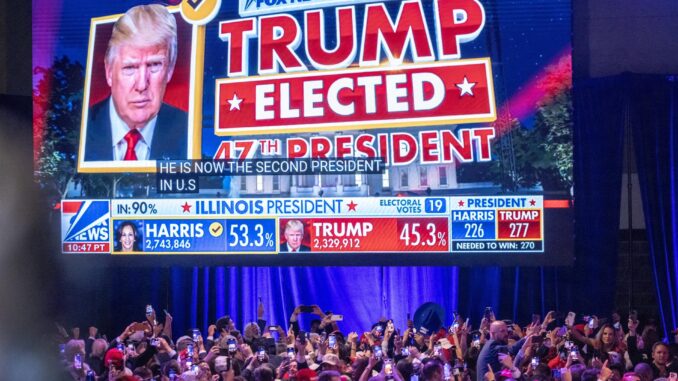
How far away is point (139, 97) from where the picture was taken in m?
9.80

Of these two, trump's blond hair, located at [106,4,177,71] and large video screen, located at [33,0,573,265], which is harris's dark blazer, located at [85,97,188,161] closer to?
large video screen, located at [33,0,573,265]

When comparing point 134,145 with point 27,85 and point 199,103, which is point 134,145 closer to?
point 199,103

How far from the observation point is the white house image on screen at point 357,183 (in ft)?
30.2

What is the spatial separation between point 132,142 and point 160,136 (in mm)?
303

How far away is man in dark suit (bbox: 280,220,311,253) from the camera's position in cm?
945

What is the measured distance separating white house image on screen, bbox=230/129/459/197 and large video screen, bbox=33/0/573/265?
0.04ft

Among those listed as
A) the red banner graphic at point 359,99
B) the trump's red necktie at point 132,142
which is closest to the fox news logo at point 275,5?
the red banner graphic at point 359,99

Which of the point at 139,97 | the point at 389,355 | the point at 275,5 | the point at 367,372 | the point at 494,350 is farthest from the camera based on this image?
the point at 139,97

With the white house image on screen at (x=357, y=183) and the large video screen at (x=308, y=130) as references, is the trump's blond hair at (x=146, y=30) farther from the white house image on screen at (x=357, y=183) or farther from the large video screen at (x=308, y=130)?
the white house image on screen at (x=357, y=183)

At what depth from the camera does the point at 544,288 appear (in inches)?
417

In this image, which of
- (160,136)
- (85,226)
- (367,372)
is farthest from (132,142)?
(367,372)

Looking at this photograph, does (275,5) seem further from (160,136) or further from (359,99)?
(160,136)

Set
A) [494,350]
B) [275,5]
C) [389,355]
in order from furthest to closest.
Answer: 1. [275,5]
2. [389,355]
3. [494,350]

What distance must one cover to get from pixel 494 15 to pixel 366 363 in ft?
12.5
